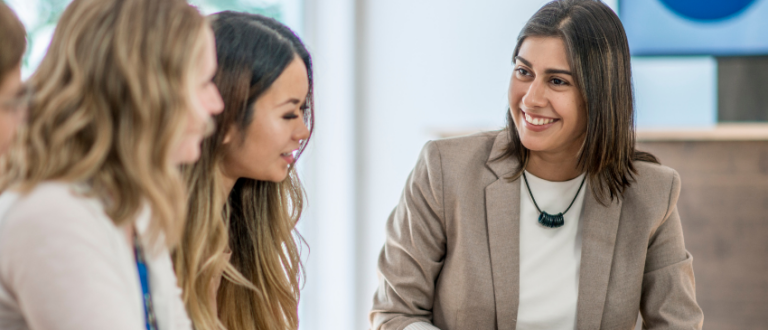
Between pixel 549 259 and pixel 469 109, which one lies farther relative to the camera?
pixel 469 109

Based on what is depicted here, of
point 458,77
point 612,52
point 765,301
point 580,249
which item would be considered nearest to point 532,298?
point 580,249

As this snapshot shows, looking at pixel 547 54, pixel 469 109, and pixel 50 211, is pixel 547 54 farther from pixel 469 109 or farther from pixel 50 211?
pixel 469 109

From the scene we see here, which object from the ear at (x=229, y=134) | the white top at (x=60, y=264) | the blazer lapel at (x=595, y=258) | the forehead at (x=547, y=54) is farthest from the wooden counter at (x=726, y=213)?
the white top at (x=60, y=264)

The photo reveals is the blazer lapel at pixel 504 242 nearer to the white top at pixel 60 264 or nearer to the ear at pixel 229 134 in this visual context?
the ear at pixel 229 134

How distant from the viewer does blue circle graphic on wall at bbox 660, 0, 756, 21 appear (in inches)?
91.7

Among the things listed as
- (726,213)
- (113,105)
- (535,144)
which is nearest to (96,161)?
(113,105)

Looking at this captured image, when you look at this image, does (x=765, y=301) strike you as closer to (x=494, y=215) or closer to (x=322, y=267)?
(x=494, y=215)

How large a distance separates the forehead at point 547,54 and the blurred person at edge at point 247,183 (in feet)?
1.63

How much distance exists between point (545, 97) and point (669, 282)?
0.51 m

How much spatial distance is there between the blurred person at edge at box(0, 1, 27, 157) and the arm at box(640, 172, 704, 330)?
129 cm

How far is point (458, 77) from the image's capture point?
2893 millimetres

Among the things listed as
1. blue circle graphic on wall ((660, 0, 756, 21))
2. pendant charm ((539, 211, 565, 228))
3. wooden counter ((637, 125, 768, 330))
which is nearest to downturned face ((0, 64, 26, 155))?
pendant charm ((539, 211, 565, 228))

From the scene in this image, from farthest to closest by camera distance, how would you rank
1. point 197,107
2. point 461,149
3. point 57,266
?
point 461,149 → point 197,107 → point 57,266

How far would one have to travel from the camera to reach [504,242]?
141cm
